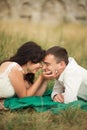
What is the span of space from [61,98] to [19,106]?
495 millimetres

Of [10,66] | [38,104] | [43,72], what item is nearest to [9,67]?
[10,66]

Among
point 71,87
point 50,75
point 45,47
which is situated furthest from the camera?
point 45,47

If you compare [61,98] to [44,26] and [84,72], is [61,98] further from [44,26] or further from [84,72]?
[44,26]

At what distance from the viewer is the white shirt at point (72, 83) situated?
5770 mm

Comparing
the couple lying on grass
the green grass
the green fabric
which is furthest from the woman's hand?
the green grass

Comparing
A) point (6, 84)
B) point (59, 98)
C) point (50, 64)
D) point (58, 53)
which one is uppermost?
point (58, 53)

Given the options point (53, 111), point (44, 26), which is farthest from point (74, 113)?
point (44, 26)

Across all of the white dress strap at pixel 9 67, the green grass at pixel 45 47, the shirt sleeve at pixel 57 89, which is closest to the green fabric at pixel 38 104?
the green grass at pixel 45 47

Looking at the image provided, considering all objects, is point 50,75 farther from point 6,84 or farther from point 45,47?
point 45,47

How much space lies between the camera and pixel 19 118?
5.38m

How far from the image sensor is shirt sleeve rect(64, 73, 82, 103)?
5.76 meters

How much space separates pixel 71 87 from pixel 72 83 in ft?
0.16

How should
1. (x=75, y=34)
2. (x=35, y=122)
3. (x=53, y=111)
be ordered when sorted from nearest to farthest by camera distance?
(x=35, y=122), (x=53, y=111), (x=75, y=34)

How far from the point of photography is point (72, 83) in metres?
5.79
